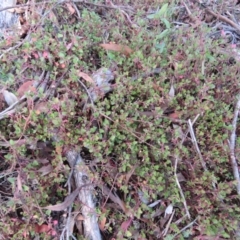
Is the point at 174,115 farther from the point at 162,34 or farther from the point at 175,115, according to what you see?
the point at 162,34

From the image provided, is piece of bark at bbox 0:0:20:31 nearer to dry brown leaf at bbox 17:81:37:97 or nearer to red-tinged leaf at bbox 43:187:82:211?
dry brown leaf at bbox 17:81:37:97

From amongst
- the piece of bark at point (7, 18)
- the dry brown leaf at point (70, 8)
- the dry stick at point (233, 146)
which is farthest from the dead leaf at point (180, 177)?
the piece of bark at point (7, 18)

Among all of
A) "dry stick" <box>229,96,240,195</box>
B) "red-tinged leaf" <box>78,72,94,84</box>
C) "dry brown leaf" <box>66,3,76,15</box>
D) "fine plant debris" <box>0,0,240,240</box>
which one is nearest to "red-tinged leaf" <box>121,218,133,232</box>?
"fine plant debris" <box>0,0,240,240</box>

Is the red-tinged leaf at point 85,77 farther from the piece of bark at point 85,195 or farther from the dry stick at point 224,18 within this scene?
the dry stick at point 224,18

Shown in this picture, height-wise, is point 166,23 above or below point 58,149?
above

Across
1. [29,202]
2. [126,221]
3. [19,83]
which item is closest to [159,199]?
[126,221]

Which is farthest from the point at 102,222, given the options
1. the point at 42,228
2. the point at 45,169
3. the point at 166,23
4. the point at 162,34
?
the point at 166,23
